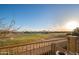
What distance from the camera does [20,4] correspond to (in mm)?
2488

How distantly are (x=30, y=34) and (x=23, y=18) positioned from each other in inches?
9.3

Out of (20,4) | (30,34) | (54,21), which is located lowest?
(30,34)

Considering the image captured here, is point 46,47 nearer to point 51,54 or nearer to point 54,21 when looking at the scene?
point 51,54

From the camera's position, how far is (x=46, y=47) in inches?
97.9

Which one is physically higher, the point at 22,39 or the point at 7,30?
the point at 7,30

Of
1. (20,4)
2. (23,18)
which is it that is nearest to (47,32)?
(23,18)

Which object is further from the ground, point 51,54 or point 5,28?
point 5,28

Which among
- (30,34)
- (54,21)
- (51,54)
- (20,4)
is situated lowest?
(51,54)

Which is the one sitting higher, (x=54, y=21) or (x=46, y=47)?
(x=54, y=21)

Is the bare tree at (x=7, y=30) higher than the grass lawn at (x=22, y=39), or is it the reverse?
the bare tree at (x=7, y=30)

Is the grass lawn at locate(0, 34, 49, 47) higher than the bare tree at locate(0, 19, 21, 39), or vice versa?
the bare tree at locate(0, 19, 21, 39)

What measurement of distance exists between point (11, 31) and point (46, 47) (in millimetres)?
519
